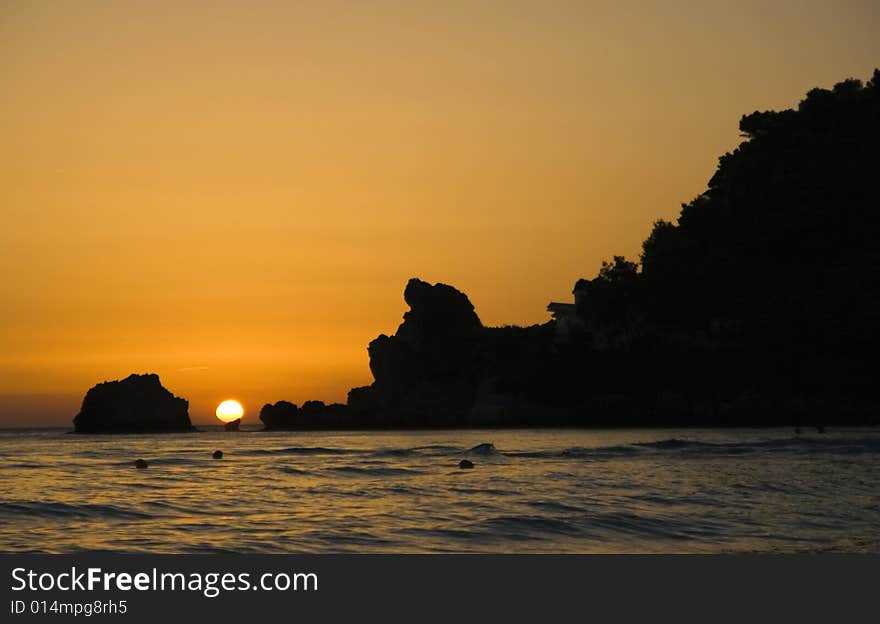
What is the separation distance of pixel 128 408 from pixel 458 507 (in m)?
158

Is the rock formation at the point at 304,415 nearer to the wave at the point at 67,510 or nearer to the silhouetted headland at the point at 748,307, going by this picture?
the silhouetted headland at the point at 748,307

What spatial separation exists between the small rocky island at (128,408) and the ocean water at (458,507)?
13018 centimetres

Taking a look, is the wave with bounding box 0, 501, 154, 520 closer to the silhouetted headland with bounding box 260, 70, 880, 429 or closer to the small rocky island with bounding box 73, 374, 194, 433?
the silhouetted headland with bounding box 260, 70, 880, 429

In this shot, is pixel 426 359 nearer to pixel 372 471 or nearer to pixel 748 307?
pixel 748 307

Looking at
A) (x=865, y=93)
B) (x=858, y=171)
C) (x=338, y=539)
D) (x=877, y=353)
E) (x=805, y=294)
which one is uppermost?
(x=865, y=93)

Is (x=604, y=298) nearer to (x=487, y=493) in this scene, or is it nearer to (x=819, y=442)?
(x=819, y=442)

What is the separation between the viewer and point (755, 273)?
392 ft

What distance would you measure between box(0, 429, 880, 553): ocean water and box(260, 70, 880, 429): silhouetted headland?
63681 mm

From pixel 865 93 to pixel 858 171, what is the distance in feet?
42.4

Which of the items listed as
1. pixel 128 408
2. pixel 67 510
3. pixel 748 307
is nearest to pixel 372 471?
pixel 67 510

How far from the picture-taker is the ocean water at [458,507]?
72.8 ft

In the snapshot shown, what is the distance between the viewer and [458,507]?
29203 mm

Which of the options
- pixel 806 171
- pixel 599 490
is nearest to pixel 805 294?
pixel 806 171

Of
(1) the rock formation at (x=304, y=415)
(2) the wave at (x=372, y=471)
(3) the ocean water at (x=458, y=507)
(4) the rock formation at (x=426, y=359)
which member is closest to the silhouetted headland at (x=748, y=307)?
(4) the rock formation at (x=426, y=359)
